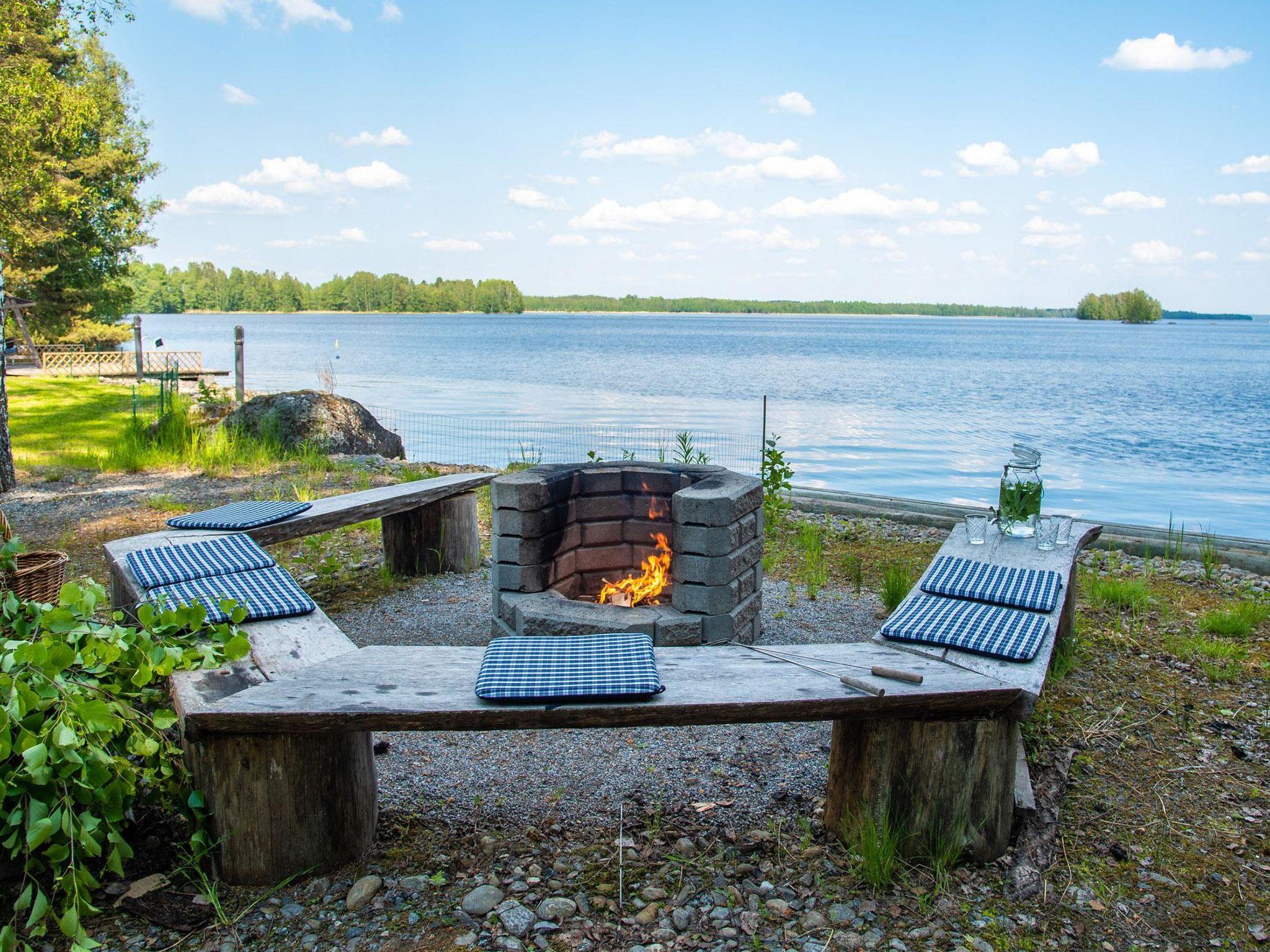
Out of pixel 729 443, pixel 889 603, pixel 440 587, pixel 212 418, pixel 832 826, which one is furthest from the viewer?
pixel 729 443

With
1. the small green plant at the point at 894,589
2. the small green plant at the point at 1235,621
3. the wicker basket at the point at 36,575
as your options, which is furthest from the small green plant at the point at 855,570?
the wicker basket at the point at 36,575

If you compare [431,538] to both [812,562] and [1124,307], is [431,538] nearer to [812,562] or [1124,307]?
[812,562]

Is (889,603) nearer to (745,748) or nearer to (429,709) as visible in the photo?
(745,748)

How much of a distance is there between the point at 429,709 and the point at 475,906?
20.6 inches

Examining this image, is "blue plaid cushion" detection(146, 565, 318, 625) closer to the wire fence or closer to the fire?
the fire

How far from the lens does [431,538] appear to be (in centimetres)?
547

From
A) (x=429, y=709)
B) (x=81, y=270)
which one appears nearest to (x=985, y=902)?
(x=429, y=709)

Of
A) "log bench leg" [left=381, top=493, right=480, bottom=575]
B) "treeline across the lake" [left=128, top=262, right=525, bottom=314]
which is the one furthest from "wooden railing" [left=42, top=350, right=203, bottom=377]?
"treeline across the lake" [left=128, top=262, right=525, bottom=314]

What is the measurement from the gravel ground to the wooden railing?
20211 mm

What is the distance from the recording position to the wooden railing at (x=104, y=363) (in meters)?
21.3

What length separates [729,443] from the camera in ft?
50.9

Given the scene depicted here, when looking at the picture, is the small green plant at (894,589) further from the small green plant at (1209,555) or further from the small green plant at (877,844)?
the small green plant at (1209,555)

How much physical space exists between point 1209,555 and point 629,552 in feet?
12.5

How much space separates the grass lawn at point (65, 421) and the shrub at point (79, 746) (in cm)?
705
